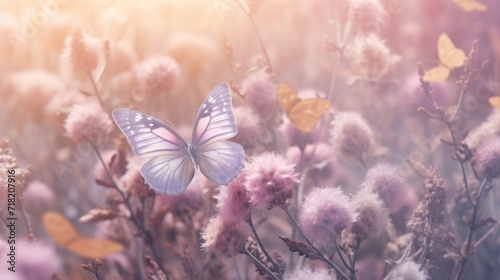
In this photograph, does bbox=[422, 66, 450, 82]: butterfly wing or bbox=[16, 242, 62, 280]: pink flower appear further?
bbox=[422, 66, 450, 82]: butterfly wing

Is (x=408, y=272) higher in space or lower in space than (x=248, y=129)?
lower

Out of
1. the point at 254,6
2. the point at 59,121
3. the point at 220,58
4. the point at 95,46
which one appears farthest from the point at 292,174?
the point at 220,58

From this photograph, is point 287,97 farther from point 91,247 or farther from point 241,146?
point 91,247

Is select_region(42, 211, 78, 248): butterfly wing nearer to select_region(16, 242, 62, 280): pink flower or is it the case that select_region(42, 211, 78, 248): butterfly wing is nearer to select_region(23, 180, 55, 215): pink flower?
select_region(16, 242, 62, 280): pink flower

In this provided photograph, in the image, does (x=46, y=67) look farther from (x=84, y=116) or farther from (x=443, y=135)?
(x=443, y=135)

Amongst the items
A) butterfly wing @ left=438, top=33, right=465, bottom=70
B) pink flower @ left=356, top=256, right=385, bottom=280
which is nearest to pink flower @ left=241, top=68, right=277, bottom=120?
butterfly wing @ left=438, top=33, right=465, bottom=70

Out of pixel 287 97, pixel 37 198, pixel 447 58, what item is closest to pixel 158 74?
pixel 287 97
